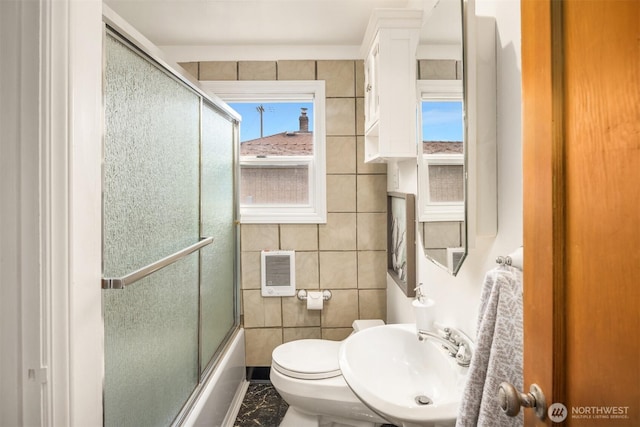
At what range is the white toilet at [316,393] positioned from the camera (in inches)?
63.8

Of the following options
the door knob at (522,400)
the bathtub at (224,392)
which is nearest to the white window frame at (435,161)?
the door knob at (522,400)

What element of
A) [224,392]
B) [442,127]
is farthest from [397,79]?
[224,392]

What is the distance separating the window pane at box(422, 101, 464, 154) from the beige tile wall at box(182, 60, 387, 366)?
3.38ft

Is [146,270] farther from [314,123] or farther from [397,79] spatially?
[314,123]

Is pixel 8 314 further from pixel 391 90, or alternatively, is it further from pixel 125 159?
pixel 391 90

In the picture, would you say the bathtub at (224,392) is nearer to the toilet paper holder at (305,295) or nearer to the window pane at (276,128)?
the toilet paper holder at (305,295)

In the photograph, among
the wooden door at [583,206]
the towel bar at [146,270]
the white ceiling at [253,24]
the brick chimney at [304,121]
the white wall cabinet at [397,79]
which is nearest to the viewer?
the wooden door at [583,206]

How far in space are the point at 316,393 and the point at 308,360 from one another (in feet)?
0.69

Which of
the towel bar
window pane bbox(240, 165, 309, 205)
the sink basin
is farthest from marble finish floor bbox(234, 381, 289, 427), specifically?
window pane bbox(240, 165, 309, 205)

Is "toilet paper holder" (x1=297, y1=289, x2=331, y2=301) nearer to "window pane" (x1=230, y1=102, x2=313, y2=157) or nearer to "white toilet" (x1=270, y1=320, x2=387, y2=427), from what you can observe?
"white toilet" (x1=270, y1=320, x2=387, y2=427)

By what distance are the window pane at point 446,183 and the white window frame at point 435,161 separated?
0.05ft

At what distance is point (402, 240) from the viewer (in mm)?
1983

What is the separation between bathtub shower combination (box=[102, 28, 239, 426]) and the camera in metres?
0.93

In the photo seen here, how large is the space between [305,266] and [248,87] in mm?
1263
